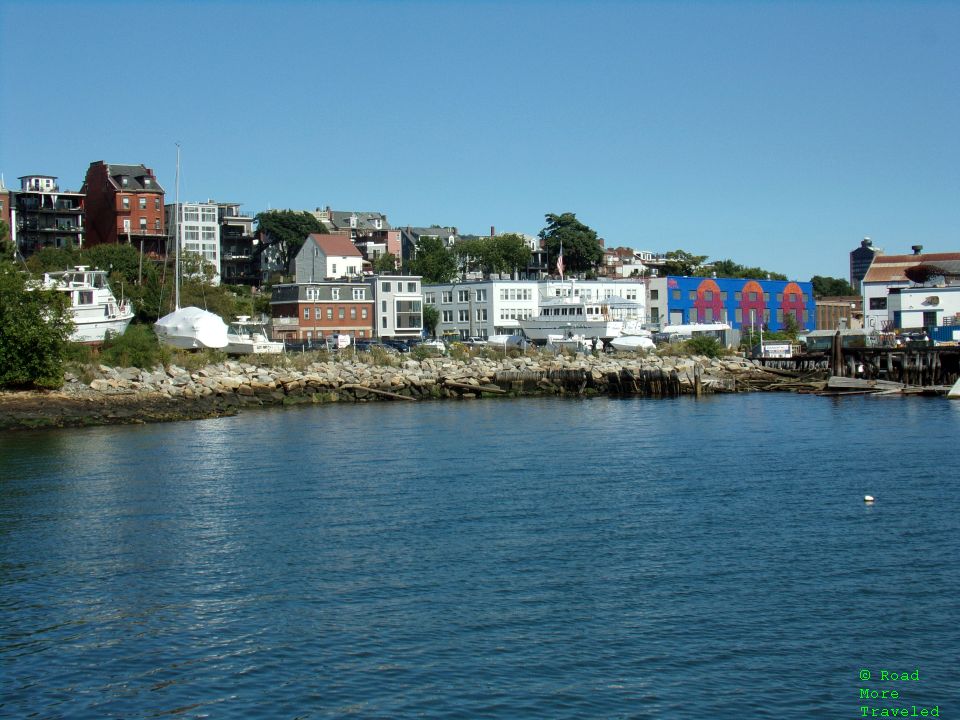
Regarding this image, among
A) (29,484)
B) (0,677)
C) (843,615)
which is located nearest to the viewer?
(0,677)

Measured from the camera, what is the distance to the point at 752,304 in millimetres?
112000

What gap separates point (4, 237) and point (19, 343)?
2922 cm

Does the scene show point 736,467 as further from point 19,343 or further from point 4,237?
point 4,237

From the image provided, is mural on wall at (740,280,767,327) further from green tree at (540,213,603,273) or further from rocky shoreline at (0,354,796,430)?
rocky shoreline at (0,354,796,430)

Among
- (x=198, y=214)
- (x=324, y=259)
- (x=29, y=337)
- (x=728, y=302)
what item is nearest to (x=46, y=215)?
(x=198, y=214)

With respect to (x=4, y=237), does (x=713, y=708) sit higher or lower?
lower

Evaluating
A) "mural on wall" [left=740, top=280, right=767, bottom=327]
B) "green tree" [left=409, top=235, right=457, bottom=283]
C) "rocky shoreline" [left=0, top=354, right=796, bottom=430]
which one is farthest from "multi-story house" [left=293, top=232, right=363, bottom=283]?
"mural on wall" [left=740, top=280, right=767, bottom=327]

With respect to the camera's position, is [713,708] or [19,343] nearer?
[713,708]

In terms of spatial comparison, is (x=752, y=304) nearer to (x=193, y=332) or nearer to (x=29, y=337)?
(x=193, y=332)

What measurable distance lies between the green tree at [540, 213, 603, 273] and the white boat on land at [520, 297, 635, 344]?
3600 cm

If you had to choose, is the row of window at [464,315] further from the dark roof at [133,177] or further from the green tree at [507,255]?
the dark roof at [133,177]

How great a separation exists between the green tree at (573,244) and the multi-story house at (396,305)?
36.1 meters

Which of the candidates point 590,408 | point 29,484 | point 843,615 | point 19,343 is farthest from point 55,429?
point 843,615

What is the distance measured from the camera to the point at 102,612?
1697 cm
